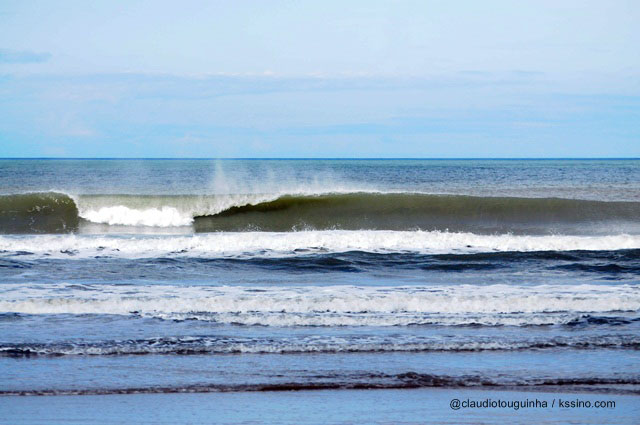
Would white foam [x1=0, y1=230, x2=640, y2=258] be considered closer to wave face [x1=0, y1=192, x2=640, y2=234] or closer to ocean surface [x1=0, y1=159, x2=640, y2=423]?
ocean surface [x1=0, y1=159, x2=640, y2=423]

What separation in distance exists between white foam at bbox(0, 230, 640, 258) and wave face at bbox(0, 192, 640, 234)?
2980 millimetres

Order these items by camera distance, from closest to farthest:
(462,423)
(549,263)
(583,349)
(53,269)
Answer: (462,423), (583,349), (53,269), (549,263)

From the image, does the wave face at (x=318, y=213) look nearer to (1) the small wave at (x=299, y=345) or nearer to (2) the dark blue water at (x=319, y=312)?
(2) the dark blue water at (x=319, y=312)

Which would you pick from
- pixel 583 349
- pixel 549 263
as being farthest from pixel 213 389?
pixel 549 263

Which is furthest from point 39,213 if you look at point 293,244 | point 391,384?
point 391,384

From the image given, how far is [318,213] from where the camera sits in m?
20.8

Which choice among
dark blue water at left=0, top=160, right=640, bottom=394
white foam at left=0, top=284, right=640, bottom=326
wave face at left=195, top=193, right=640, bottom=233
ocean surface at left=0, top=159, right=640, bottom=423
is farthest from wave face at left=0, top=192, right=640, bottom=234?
white foam at left=0, top=284, right=640, bottom=326

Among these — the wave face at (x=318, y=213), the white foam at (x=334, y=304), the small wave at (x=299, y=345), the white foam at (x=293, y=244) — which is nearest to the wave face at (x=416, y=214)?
the wave face at (x=318, y=213)

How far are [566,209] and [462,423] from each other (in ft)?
55.0

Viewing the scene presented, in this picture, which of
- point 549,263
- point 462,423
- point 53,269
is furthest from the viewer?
point 549,263

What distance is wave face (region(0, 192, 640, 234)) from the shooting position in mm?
19219

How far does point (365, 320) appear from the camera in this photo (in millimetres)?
8148

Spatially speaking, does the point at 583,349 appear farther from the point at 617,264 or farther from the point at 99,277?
the point at 99,277

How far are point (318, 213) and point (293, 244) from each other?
583 cm
